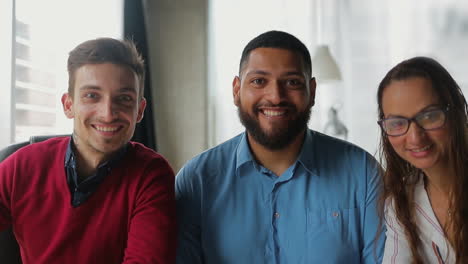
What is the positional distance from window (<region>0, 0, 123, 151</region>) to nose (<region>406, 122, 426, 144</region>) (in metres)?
1.65

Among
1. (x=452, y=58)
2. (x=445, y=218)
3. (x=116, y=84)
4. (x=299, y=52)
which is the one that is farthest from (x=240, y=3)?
(x=445, y=218)

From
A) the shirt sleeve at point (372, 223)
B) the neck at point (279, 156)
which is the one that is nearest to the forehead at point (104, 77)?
the neck at point (279, 156)

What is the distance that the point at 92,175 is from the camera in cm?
122

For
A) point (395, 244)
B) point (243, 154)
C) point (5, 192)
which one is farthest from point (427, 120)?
point (5, 192)

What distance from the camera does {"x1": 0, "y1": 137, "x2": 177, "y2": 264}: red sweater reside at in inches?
44.8

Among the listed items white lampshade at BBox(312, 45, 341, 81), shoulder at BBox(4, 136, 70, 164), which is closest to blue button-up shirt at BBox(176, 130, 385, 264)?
shoulder at BBox(4, 136, 70, 164)

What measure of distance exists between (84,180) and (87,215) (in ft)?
0.34

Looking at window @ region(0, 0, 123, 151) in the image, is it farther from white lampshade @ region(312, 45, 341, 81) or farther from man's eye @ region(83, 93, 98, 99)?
white lampshade @ region(312, 45, 341, 81)

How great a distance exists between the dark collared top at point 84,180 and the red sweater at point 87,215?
0.04ft

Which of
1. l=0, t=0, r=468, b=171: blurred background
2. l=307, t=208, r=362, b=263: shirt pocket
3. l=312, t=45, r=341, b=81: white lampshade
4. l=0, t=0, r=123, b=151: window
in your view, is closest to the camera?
l=307, t=208, r=362, b=263: shirt pocket

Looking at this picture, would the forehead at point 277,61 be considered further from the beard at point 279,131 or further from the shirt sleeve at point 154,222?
the shirt sleeve at point 154,222

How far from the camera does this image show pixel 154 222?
1.14 m

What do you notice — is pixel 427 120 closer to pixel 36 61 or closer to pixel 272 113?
pixel 272 113

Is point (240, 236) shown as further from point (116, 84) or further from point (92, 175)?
point (116, 84)
